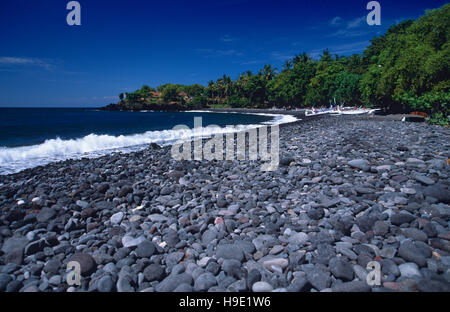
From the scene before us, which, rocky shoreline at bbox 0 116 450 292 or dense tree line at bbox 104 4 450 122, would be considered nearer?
rocky shoreline at bbox 0 116 450 292

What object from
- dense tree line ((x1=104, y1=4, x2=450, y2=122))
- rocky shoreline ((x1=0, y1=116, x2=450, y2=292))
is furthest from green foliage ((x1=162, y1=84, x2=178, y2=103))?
rocky shoreline ((x1=0, y1=116, x2=450, y2=292))

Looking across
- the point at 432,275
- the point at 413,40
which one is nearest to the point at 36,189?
the point at 432,275

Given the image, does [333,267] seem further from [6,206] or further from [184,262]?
[6,206]

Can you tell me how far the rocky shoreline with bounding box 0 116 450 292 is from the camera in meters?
2.46

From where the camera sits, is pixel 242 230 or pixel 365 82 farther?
pixel 365 82

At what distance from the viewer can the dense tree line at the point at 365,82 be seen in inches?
637

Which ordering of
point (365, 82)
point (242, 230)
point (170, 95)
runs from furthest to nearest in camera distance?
point (170, 95), point (365, 82), point (242, 230)

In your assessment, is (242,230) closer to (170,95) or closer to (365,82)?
(365,82)

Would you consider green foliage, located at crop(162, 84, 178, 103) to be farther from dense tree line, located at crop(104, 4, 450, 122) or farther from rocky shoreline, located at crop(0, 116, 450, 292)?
rocky shoreline, located at crop(0, 116, 450, 292)

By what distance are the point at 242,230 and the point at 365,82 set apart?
1056 inches

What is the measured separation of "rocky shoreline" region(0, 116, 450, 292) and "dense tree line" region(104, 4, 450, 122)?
13784mm

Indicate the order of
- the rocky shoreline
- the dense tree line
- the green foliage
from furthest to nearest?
the green foliage
the dense tree line
the rocky shoreline

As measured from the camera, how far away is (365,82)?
24766 mm

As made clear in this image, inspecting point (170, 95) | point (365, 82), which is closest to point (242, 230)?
point (365, 82)
